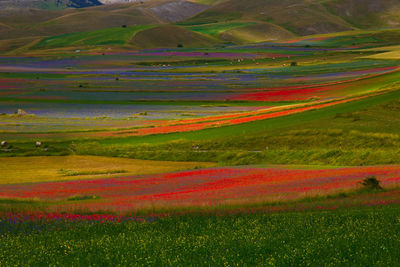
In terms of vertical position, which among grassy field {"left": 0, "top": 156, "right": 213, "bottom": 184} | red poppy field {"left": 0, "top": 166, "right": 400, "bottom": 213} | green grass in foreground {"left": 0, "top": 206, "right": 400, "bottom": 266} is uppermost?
green grass in foreground {"left": 0, "top": 206, "right": 400, "bottom": 266}

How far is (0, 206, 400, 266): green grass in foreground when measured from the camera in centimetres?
1378

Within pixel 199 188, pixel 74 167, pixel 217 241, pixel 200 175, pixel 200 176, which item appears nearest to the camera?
pixel 217 241

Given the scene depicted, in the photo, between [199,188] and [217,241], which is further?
[199,188]

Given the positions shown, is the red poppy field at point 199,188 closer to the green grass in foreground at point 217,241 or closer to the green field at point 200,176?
the green field at point 200,176

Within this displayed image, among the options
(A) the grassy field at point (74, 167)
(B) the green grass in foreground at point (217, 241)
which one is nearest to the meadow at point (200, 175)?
(B) the green grass in foreground at point (217, 241)

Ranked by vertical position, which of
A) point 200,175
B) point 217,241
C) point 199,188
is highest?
point 217,241

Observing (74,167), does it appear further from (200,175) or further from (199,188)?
(199,188)

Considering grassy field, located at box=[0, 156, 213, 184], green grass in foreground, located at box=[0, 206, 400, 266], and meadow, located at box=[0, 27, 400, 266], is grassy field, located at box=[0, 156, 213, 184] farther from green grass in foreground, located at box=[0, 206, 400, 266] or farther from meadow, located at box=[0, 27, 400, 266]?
green grass in foreground, located at box=[0, 206, 400, 266]

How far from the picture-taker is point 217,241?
53.2ft

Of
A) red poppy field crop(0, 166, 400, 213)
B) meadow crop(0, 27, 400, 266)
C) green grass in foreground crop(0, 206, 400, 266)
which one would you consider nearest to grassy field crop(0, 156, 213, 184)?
meadow crop(0, 27, 400, 266)

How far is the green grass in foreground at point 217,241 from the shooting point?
13.8 metres

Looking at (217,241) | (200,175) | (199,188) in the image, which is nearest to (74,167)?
(200,175)

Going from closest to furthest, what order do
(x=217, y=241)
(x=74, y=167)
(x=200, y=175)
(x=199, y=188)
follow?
1. (x=217, y=241)
2. (x=199, y=188)
3. (x=200, y=175)
4. (x=74, y=167)

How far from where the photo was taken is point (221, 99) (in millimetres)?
108688
